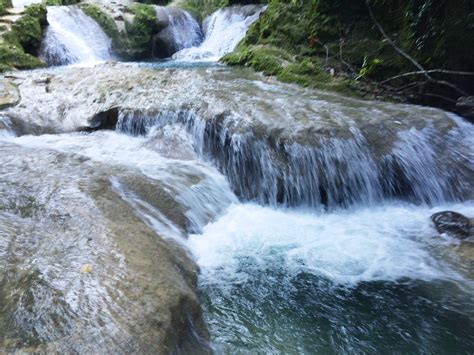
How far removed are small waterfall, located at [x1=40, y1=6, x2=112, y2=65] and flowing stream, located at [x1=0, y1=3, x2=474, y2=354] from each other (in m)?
6.24

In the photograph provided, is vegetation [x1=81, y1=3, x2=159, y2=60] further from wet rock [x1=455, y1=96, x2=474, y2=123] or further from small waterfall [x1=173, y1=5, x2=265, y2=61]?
wet rock [x1=455, y1=96, x2=474, y2=123]

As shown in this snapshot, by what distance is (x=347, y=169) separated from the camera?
217 inches

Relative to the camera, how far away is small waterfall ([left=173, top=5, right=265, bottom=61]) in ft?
46.4

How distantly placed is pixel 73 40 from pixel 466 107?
522 inches

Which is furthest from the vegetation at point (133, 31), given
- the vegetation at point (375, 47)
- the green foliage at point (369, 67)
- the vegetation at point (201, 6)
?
the green foliage at point (369, 67)

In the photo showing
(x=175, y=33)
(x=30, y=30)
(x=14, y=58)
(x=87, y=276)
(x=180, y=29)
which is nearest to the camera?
(x=87, y=276)

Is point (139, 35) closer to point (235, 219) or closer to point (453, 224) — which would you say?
point (235, 219)

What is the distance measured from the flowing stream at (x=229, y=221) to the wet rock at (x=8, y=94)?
0.20 meters

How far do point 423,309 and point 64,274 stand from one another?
10.3 ft

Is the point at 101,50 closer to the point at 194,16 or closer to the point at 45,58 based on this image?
the point at 45,58

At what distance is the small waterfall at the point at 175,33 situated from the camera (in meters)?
17.0

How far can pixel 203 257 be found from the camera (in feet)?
13.7

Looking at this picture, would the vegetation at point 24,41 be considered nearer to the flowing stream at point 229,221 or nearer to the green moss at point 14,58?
the green moss at point 14,58

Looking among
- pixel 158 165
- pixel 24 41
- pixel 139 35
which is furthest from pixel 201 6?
pixel 158 165
